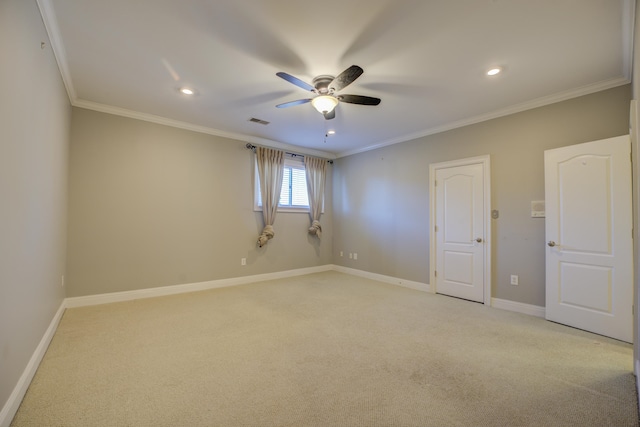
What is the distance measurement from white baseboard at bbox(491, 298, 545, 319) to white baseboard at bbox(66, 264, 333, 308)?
3.44 m

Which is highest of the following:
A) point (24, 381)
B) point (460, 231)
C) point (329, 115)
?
point (329, 115)

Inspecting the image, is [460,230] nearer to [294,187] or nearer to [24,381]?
[294,187]

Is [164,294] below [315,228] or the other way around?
below

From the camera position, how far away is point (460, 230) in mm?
4094

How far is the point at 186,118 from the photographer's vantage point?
4.07m

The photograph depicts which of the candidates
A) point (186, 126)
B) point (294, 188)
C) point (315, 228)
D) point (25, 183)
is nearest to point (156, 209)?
point (186, 126)

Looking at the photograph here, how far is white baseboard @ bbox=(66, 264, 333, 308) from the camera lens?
3.53m

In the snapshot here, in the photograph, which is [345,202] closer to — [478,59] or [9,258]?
[478,59]

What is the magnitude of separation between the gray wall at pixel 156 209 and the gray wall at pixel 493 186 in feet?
6.31

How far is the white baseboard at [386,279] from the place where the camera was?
4.54 m

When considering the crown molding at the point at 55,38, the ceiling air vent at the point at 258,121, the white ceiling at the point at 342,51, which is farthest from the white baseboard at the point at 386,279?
the crown molding at the point at 55,38

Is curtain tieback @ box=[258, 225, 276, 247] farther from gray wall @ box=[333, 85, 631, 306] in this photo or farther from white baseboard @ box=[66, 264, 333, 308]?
gray wall @ box=[333, 85, 631, 306]

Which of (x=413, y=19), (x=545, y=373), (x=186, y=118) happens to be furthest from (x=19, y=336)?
(x=545, y=373)

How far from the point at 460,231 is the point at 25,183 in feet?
15.8
